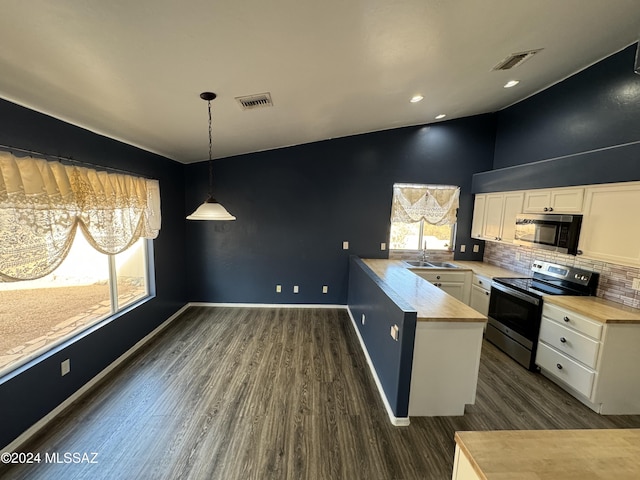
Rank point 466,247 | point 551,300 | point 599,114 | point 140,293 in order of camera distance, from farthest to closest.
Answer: point 466,247, point 140,293, point 599,114, point 551,300

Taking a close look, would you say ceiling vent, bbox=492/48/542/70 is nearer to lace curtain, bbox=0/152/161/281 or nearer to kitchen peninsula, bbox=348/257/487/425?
kitchen peninsula, bbox=348/257/487/425

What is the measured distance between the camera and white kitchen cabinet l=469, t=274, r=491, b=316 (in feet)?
12.1

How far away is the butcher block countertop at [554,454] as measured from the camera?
2.73 feet

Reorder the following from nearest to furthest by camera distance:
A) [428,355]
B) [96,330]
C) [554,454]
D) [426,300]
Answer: [554,454], [428,355], [426,300], [96,330]

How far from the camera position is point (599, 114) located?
2.93 metres

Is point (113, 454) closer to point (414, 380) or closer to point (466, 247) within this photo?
point (414, 380)

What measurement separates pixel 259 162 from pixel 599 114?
4.26 metres

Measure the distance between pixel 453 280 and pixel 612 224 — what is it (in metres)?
1.91

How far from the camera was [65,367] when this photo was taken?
7.55 ft

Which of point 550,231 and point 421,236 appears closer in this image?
point 550,231

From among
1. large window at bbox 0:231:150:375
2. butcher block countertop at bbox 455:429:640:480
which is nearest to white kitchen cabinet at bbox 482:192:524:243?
butcher block countertop at bbox 455:429:640:480

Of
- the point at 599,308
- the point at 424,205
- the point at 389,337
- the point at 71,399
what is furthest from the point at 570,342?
the point at 71,399

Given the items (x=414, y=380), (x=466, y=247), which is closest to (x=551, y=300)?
(x=414, y=380)

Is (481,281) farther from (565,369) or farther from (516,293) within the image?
(565,369)
